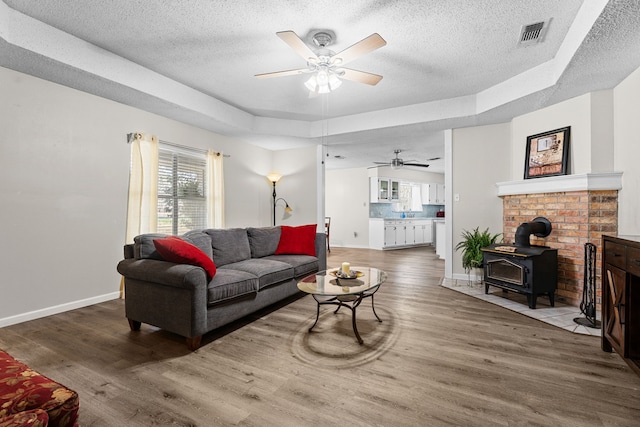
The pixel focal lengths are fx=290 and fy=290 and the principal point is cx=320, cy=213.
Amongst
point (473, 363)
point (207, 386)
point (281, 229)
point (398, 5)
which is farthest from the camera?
point (281, 229)

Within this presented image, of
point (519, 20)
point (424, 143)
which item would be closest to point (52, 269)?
point (519, 20)

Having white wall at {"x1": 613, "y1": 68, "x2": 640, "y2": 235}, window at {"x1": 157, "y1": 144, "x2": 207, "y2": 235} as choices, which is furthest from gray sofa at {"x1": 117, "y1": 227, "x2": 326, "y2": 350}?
white wall at {"x1": 613, "y1": 68, "x2": 640, "y2": 235}

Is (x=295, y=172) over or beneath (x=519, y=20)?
beneath

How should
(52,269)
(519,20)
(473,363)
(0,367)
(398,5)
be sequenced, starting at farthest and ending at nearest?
(52,269)
(519,20)
(398,5)
(473,363)
(0,367)

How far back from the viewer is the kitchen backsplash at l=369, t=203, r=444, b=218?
883cm

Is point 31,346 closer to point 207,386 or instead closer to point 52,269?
point 52,269

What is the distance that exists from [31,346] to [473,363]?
347 cm

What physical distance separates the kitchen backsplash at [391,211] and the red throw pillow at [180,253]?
669 cm

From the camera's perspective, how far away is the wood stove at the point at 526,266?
3242mm

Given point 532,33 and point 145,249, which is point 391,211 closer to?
point 532,33

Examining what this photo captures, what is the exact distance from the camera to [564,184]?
3463 mm

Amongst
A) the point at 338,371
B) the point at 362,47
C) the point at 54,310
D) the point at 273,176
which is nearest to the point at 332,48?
the point at 362,47

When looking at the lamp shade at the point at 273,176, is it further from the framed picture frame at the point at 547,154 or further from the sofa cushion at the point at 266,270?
the framed picture frame at the point at 547,154

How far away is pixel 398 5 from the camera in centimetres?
230
